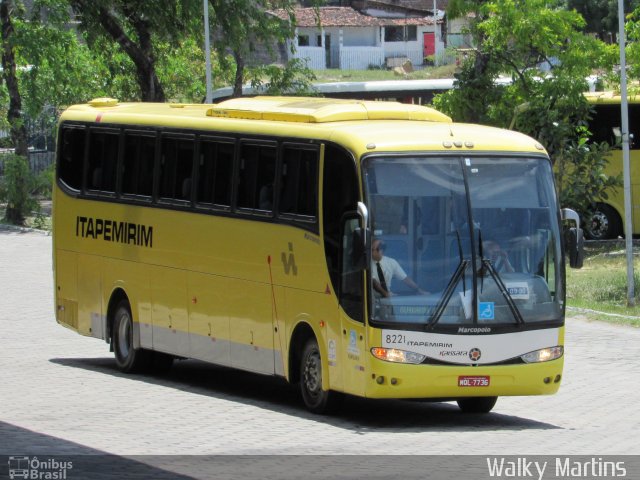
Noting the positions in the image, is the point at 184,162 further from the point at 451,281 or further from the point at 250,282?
the point at 451,281

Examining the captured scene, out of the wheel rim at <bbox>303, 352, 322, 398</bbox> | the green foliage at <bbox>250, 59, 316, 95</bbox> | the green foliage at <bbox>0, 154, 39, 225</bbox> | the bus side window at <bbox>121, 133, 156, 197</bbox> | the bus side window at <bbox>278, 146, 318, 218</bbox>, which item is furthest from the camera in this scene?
the green foliage at <bbox>250, 59, 316, 95</bbox>

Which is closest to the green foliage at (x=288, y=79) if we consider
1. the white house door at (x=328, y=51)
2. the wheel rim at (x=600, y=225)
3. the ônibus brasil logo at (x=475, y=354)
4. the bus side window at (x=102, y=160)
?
the wheel rim at (x=600, y=225)

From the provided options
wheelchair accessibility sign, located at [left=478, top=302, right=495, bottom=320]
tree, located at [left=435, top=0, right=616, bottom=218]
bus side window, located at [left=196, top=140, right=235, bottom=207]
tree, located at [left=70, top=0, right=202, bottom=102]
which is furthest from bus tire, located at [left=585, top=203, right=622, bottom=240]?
wheelchair accessibility sign, located at [left=478, top=302, right=495, bottom=320]

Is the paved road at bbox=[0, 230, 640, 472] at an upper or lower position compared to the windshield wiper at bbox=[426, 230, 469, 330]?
lower

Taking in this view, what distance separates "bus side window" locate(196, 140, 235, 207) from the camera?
1692 cm

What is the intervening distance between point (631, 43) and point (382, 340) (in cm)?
2045

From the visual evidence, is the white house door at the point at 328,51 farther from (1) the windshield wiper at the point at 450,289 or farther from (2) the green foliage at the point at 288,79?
(1) the windshield wiper at the point at 450,289

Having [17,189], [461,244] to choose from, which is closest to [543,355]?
[461,244]

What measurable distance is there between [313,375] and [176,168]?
3885 millimetres

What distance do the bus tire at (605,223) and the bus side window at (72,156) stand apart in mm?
17906

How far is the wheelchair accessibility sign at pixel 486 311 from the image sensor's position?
14.2 metres

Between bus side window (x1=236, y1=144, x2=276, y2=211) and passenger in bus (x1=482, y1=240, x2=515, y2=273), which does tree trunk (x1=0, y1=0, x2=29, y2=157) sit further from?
passenger in bus (x1=482, y1=240, x2=515, y2=273)

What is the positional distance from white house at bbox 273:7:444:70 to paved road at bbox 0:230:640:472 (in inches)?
2524

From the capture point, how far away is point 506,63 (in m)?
34.1
